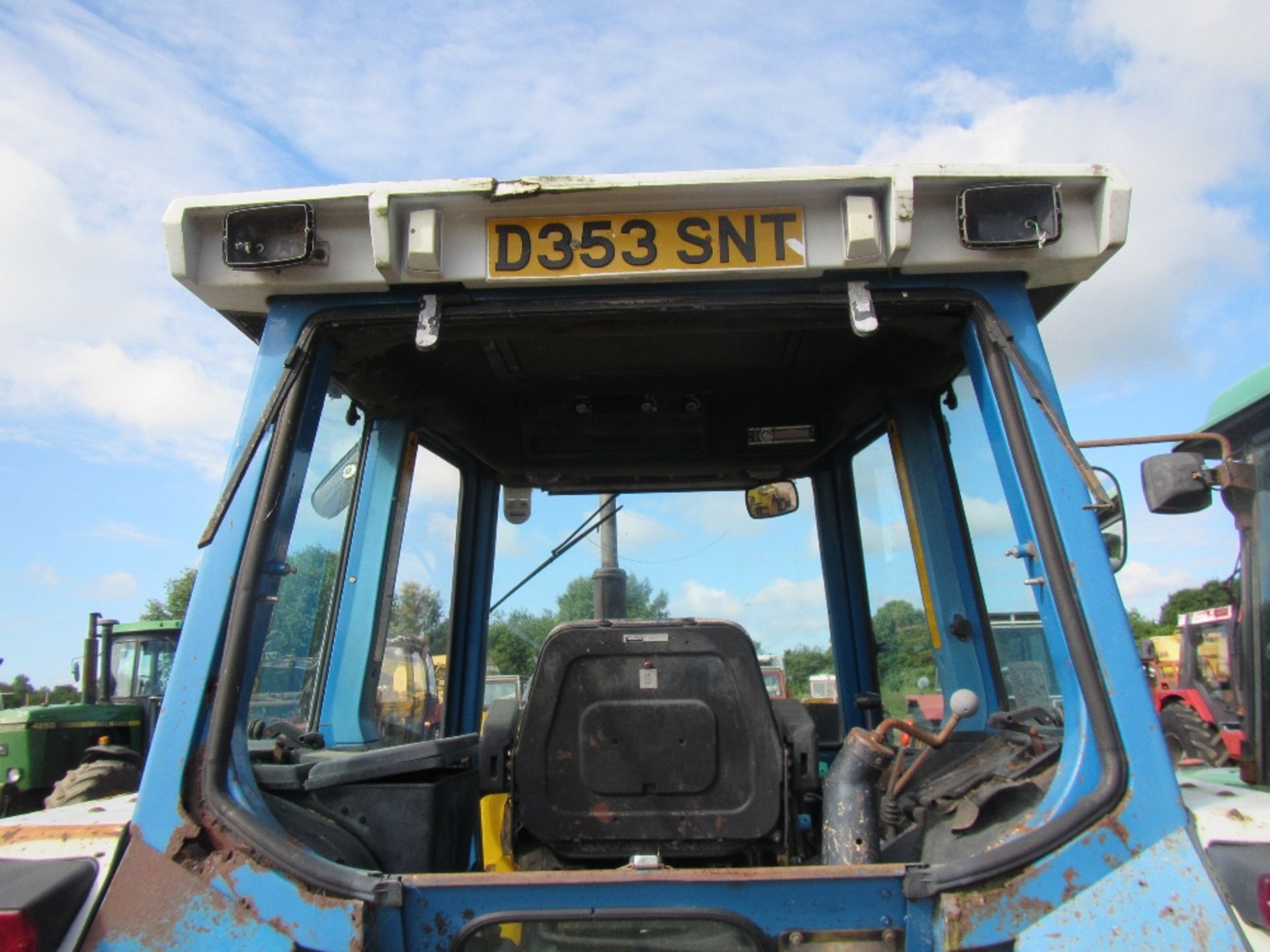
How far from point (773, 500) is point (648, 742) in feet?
5.43

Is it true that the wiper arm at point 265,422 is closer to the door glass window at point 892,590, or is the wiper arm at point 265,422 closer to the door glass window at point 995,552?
the door glass window at point 995,552

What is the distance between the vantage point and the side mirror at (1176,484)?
2.02 m

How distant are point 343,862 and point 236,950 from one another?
52cm

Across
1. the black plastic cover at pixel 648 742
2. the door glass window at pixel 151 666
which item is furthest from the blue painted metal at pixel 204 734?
the door glass window at pixel 151 666

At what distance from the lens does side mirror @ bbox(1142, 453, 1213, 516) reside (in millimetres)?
2016

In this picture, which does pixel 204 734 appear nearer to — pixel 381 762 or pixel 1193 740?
pixel 381 762

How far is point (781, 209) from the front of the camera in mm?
2127

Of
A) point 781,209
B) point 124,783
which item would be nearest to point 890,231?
point 781,209

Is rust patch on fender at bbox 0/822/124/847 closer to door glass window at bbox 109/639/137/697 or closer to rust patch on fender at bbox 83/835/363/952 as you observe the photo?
rust patch on fender at bbox 83/835/363/952

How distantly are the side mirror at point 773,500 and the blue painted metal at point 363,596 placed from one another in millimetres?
1462

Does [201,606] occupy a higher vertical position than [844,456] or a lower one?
lower

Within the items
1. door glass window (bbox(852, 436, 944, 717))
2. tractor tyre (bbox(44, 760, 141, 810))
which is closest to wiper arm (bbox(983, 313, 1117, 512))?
door glass window (bbox(852, 436, 944, 717))

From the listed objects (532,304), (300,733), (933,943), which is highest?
(532,304)

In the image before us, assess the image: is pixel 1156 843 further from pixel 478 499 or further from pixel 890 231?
pixel 478 499
